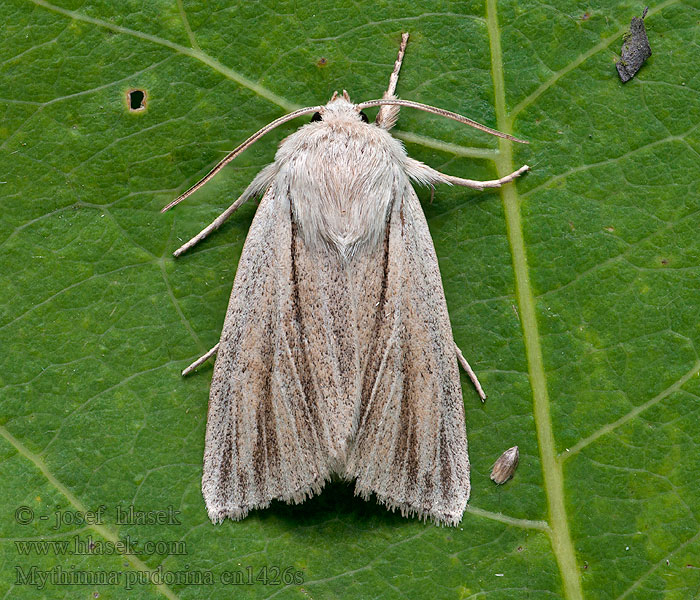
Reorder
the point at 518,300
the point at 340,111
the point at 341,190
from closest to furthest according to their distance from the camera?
1. the point at 341,190
2. the point at 340,111
3. the point at 518,300

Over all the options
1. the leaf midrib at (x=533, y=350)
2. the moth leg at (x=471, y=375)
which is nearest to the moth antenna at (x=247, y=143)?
the leaf midrib at (x=533, y=350)

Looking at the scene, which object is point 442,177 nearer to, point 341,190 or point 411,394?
point 341,190

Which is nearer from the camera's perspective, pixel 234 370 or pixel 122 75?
pixel 234 370

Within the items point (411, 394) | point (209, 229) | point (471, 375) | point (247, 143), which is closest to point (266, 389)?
point (411, 394)

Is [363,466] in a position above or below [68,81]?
below

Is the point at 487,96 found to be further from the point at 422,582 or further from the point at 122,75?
Answer: the point at 422,582

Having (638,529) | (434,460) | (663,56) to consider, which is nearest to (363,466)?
(434,460)

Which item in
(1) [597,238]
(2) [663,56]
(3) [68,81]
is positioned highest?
(2) [663,56]
